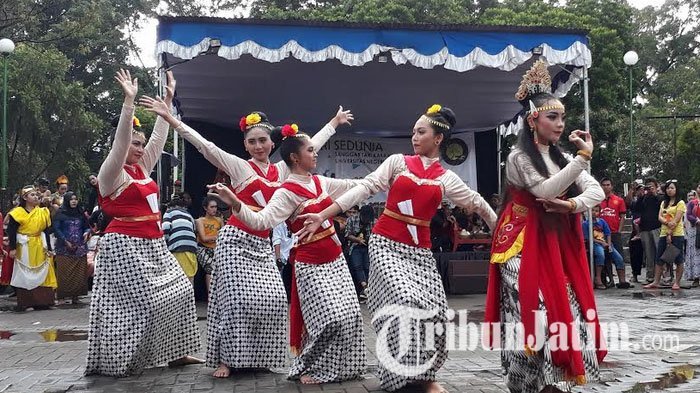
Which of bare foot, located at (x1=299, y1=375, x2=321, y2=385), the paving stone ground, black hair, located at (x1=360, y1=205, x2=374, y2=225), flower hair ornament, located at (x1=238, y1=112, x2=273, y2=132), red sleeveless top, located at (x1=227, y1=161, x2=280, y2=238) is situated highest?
flower hair ornament, located at (x1=238, y1=112, x2=273, y2=132)

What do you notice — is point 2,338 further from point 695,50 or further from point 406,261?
point 695,50

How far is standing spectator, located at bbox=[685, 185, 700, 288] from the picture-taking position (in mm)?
13117

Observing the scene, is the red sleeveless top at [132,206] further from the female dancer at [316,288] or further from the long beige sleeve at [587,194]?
the long beige sleeve at [587,194]

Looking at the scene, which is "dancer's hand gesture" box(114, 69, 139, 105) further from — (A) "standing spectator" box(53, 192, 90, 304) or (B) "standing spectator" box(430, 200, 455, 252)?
(B) "standing spectator" box(430, 200, 455, 252)

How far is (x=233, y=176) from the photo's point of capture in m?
→ 5.86

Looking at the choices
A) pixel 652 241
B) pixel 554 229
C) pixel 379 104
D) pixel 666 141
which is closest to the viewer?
pixel 554 229

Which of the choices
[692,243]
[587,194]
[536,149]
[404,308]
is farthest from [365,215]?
[587,194]

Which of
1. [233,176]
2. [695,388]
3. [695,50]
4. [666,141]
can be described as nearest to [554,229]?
[695,388]

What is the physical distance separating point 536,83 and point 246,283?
2409 mm

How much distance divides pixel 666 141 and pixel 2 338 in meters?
28.2

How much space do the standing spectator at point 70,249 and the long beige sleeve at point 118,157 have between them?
680 cm

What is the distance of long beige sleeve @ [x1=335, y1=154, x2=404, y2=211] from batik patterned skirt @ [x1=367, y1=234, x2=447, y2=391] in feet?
1.05

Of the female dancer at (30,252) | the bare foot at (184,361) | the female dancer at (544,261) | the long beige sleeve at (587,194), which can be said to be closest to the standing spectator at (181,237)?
the female dancer at (30,252)

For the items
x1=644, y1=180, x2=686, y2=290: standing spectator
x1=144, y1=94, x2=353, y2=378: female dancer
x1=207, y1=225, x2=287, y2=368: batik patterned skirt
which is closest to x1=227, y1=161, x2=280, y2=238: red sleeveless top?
x1=144, y1=94, x2=353, y2=378: female dancer
